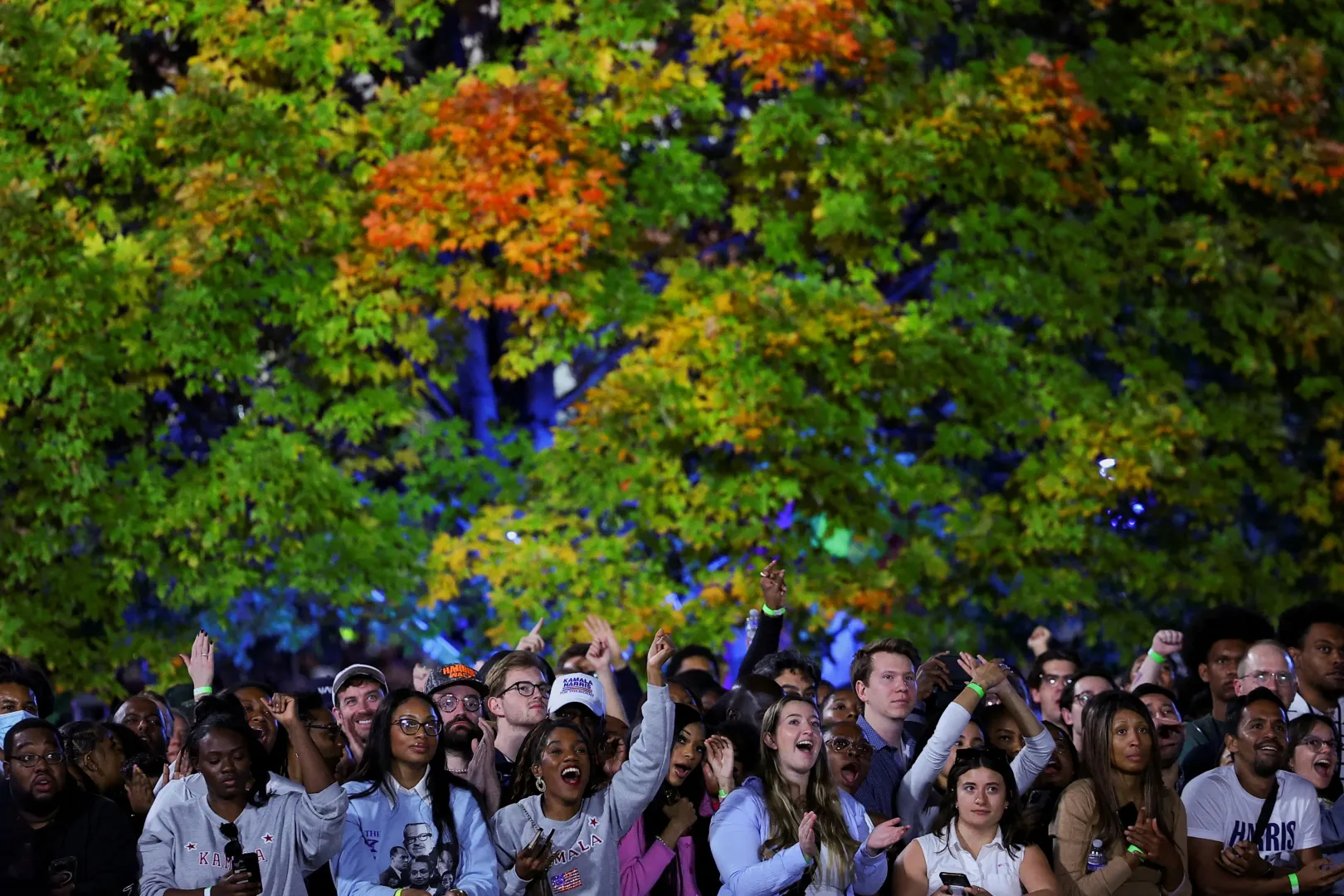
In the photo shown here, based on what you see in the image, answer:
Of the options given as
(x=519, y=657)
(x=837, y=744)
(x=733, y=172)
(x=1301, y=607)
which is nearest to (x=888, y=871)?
(x=837, y=744)

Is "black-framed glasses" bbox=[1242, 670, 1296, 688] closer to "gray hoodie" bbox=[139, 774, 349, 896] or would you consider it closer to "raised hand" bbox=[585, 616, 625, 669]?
"raised hand" bbox=[585, 616, 625, 669]

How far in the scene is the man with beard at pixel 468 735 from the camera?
8344 mm

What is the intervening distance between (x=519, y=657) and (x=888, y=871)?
2054 mm

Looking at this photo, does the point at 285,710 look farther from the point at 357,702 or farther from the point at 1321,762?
the point at 1321,762

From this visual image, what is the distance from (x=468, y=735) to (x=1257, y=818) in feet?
11.8

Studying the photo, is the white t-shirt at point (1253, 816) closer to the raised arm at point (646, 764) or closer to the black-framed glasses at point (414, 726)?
the raised arm at point (646, 764)

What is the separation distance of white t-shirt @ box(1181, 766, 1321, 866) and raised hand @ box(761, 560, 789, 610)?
104 inches

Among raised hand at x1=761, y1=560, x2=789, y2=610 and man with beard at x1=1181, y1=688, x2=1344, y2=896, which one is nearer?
man with beard at x1=1181, y1=688, x2=1344, y2=896

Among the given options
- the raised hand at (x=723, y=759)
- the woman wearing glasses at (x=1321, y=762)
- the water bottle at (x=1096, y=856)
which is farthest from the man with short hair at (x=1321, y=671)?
the raised hand at (x=723, y=759)

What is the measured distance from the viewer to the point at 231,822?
24.2ft

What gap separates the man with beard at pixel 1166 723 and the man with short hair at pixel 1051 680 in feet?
3.77

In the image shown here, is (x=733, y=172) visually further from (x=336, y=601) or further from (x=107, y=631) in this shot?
(x=107, y=631)

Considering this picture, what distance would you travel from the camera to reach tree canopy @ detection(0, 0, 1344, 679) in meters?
16.0

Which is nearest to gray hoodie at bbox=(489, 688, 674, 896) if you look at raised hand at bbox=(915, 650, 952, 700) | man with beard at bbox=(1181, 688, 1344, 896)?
raised hand at bbox=(915, 650, 952, 700)
